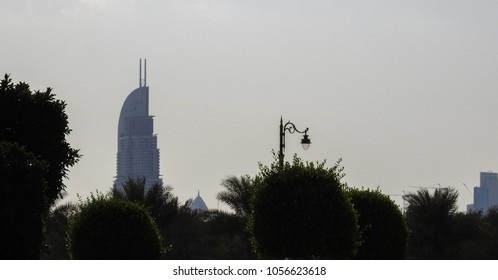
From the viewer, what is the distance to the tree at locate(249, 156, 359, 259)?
165 feet

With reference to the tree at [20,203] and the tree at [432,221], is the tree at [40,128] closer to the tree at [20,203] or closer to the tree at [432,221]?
the tree at [20,203]

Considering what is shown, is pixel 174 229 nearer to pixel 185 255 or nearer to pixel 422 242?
pixel 185 255

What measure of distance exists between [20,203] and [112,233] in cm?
463

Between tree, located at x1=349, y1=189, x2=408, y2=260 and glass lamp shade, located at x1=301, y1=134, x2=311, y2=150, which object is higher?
glass lamp shade, located at x1=301, y1=134, x2=311, y2=150

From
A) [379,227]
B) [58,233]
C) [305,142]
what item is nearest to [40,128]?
[305,142]

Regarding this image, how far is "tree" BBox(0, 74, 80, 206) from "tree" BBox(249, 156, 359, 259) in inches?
406

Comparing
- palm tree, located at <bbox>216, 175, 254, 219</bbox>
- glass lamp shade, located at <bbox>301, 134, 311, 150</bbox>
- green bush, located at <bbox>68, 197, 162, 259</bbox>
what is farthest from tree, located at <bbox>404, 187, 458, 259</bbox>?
green bush, located at <bbox>68, 197, 162, 259</bbox>

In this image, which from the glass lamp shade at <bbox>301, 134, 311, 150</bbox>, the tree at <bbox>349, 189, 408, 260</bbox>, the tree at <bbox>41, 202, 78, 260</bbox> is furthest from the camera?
the tree at <bbox>41, 202, 78, 260</bbox>

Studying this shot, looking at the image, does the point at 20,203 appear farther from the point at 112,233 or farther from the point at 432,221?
the point at 432,221

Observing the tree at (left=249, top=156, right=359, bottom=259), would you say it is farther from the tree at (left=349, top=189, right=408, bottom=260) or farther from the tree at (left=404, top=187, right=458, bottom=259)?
the tree at (left=404, top=187, right=458, bottom=259)

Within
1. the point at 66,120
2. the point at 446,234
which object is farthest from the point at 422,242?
the point at 66,120

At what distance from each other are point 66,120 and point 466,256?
45044 millimetres

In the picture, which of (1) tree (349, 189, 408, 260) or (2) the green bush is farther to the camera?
(1) tree (349, 189, 408, 260)

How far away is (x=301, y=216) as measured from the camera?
5044 centimetres
